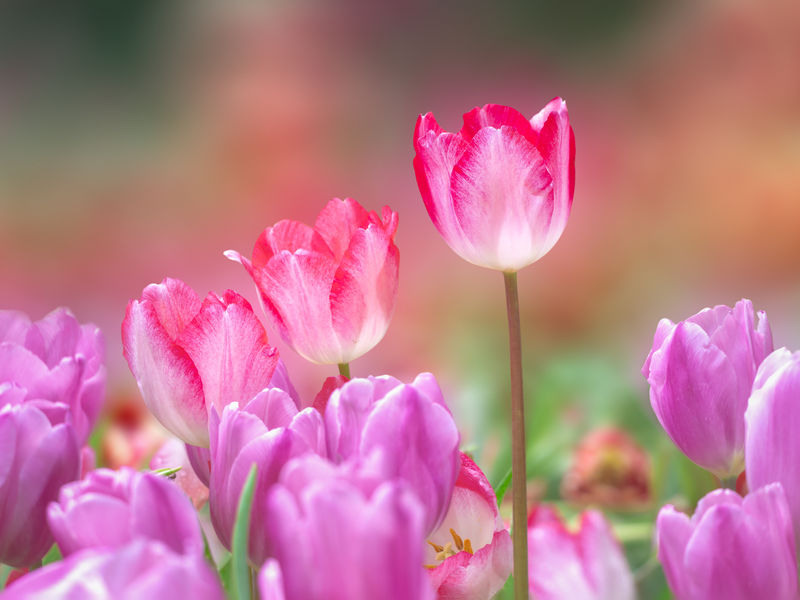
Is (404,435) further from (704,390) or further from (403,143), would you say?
(403,143)

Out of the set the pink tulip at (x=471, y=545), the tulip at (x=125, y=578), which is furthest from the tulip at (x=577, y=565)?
the tulip at (x=125, y=578)

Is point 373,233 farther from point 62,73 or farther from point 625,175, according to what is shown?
point 62,73

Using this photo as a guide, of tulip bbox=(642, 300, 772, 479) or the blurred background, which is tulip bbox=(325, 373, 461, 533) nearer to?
tulip bbox=(642, 300, 772, 479)

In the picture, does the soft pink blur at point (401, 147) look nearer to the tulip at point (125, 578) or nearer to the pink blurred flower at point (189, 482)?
the pink blurred flower at point (189, 482)

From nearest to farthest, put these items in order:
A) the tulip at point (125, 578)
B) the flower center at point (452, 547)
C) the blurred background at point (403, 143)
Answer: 1. the tulip at point (125, 578)
2. the flower center at point (452, 547)
3. the blurred background at point (403, 143)

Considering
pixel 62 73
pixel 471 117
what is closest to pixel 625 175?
pixel 62 73

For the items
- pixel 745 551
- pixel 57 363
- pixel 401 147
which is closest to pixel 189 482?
pixel 57 363

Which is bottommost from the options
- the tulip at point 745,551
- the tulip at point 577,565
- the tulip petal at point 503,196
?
the tulip at point 577,565
